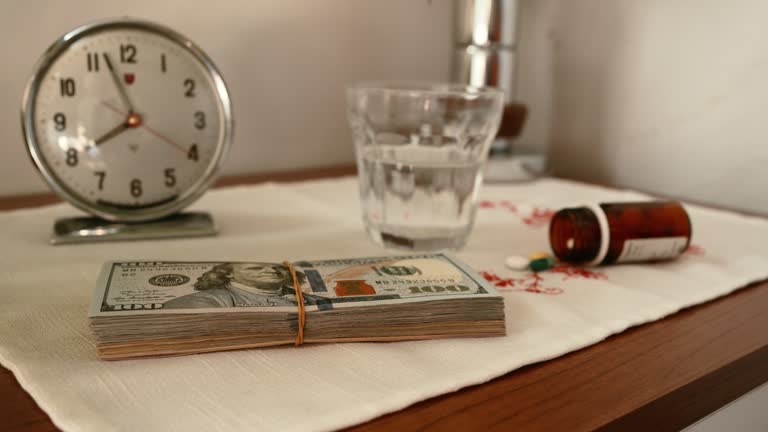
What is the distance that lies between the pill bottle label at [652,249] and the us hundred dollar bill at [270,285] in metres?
0.22

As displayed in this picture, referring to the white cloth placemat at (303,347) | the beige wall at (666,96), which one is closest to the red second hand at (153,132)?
the white cloth placemat at (303,347)

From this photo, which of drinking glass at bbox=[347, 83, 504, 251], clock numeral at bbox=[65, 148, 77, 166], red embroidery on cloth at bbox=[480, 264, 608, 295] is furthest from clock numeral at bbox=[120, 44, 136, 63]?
red embroidery on cloth at bbox=[480, 264, 608, 295]

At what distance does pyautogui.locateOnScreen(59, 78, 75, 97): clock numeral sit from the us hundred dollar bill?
0.27m

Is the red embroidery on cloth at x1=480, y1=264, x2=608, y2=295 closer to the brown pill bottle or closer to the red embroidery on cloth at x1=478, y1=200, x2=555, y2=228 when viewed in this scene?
the brown pill bottle

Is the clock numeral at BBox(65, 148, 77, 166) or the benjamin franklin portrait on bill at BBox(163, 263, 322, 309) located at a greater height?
the clock numeral at BBox(65, 148, 77, 166)

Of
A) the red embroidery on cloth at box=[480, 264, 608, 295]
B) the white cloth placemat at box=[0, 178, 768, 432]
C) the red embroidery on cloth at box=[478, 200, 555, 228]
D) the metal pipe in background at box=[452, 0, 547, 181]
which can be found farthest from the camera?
the metal pipe in background at box=[452, 0, 547, 181]

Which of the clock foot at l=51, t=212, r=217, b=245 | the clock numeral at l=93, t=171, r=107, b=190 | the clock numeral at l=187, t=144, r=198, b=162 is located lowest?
the clock foot at l=51, t=212, r=217, b=245

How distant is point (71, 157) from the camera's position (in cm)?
78

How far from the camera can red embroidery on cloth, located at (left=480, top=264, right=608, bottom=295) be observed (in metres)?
0.69

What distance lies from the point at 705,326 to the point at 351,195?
1.99 feet

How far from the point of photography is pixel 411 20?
4.71 feet

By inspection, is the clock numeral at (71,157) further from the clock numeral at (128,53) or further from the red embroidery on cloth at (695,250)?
the red embroidery on cloth at (695,250)

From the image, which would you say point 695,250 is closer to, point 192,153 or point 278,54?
point 192,153

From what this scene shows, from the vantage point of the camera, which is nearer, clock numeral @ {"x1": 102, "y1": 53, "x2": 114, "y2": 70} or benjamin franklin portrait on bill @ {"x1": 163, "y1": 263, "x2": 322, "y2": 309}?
benjamin franklin portrait on bill @ {"x1": 163, "y1": 263, "x2": 322, "y2": 309}
